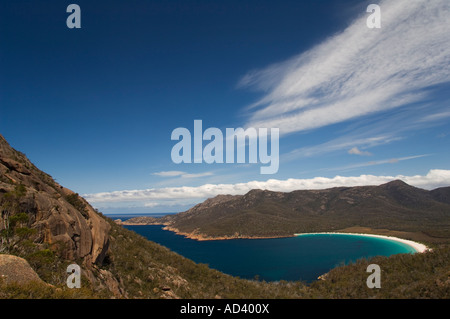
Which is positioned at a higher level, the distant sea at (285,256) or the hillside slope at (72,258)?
the hillside slope at (72,258)

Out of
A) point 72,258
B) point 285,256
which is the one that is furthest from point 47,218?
point 285,256

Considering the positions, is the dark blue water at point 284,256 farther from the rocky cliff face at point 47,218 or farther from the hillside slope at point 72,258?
the rocky cliff face at point 47,218

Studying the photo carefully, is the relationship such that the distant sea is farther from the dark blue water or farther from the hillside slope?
the hillside slope

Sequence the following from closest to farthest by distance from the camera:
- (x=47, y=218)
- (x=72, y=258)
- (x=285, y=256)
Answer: (x=72, y=258), (x=47, y=218), (x=285, y=256)

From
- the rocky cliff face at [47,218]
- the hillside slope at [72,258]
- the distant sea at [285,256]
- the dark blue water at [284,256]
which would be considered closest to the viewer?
the hillside slope at [72,258]

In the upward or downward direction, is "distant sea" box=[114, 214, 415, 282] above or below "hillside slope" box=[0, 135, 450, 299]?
below

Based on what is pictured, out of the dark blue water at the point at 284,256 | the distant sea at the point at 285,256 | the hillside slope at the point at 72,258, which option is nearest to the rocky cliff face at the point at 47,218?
the hillside slope at the point at 72,258

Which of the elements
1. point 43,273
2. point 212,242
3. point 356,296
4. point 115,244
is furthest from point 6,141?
point 212,242

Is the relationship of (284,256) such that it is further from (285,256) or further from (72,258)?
(72,258)

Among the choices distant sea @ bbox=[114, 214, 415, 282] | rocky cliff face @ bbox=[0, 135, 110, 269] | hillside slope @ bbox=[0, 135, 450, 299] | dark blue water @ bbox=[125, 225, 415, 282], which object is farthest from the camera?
dark blue water @ bbox=[125, 225, 415, 282]

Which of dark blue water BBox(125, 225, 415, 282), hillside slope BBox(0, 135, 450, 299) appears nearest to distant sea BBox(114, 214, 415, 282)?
dark blue water BBox(125, 225, 415, 282)

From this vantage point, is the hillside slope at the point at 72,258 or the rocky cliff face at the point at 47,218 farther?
the rocky cliff face at the point at 47,218
